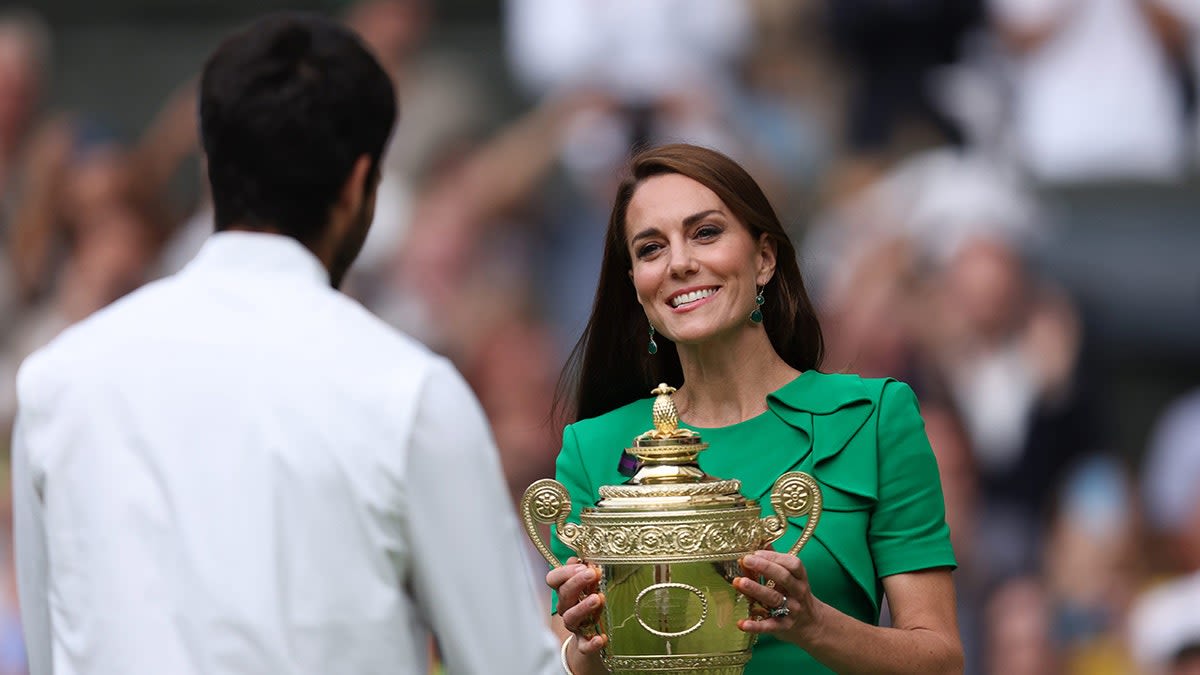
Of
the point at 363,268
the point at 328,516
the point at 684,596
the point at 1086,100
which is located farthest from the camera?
the point at 363,268

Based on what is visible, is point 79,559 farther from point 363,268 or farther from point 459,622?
point 363,268

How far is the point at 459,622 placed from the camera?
2.16 metres

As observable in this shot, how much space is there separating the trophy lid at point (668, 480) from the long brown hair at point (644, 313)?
0.36m

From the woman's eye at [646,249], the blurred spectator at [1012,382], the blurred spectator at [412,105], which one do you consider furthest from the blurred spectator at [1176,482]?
the woman's eye at [646,249]

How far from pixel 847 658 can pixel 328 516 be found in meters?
0.87

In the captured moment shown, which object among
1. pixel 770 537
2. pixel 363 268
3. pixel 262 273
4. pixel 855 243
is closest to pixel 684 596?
pixel 770 537

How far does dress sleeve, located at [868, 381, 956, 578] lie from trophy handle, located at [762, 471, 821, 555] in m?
0.20

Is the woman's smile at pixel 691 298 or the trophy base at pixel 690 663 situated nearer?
the trophy base at pixel 690 663

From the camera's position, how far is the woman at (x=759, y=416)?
2.81 m

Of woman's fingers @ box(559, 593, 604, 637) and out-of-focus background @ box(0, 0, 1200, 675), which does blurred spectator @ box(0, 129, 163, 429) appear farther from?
woman's fingers @ box(559, 593, 604, 637)

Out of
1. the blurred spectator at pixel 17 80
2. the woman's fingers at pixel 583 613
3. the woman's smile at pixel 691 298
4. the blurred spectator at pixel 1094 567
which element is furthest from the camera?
the blurred spectator at pixel 17 80

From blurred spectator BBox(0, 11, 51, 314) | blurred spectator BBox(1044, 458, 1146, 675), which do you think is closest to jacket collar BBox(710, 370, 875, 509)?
blurred spectator BBox(1044, 458, 1146, 675)

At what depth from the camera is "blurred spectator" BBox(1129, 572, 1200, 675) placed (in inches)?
307

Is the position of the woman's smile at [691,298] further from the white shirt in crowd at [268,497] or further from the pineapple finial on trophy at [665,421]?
the white shirt in crowd at [268,497]
